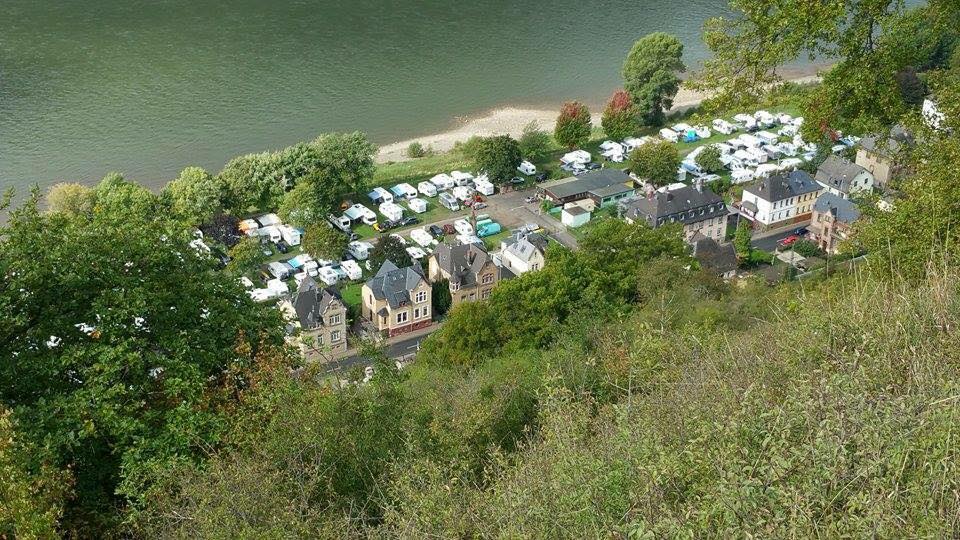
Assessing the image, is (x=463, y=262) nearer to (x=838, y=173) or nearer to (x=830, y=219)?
(x=830, y=219)

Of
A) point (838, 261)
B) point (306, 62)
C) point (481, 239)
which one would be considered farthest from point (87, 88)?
point (838, 261)

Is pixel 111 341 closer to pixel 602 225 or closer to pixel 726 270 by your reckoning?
pixel 602 225

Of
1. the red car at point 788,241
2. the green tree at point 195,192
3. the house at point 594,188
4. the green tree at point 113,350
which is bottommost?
the red car at point 788,241

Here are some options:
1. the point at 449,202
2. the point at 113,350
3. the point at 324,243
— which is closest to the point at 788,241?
the point at 449,202

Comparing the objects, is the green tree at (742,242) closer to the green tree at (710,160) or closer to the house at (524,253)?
the green tree at (710,160)

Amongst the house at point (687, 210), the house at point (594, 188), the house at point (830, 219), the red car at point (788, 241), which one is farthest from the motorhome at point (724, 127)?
the red car at point (788, 241)

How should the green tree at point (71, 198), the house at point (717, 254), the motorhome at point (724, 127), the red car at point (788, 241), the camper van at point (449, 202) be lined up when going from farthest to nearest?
the motorhome at point (724, 127)
the camper van at point (449, 202)
the red car at point (788, 241)
the green tree at point (71, 198)
the house at point (717, 254)
